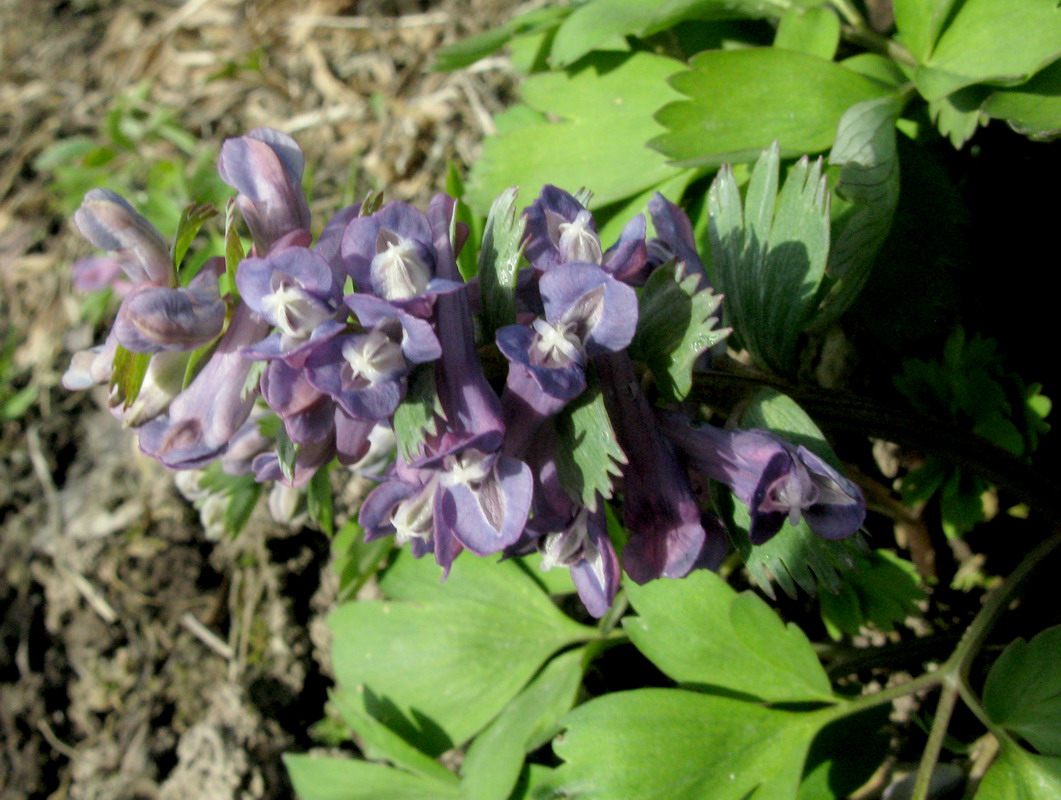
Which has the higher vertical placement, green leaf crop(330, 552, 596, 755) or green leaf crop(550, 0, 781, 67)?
green leaf crop(550, 0, 781, 67)

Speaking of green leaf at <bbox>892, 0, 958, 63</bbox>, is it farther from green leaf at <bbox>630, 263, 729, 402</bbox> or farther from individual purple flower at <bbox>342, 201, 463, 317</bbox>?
individual purple flower at <bbox>342, 201, 463, 317</bbox>

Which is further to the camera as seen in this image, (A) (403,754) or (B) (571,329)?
(A) (403,754)

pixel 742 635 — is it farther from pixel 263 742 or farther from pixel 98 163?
pixel 98 163

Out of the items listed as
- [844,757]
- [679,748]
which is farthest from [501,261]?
[844,757]

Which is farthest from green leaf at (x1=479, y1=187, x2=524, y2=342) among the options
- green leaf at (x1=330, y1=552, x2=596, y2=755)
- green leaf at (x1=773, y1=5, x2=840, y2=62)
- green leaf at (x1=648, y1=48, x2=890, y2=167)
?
green leaf at (x1=330, y1=552, x2=596, y2=755)

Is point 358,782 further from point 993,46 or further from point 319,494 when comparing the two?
point 993,46

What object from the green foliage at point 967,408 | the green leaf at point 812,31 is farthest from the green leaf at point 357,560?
the green leaf at point 812,31
